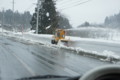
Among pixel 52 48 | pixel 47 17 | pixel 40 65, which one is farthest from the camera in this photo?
pixel 47 17

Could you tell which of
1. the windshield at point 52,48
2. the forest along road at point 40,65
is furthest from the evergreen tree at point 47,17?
the forest along road at point 40,65

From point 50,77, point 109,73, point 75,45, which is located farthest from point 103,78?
point 75,45

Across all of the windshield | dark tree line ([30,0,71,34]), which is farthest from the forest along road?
dark tree line ([30,0,71,34])

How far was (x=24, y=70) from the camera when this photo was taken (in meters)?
9.70

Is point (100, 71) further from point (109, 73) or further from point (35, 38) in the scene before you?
point (35, 38)

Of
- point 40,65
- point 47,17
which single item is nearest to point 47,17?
point 47,17

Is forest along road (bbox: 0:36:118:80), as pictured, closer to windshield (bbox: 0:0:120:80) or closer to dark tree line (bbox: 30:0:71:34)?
windshield (bbox: 0:0:120:80)

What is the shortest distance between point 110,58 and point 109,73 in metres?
12.3

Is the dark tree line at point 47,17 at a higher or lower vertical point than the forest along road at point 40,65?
higher

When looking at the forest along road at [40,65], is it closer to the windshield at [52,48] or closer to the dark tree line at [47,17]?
the windshield at [52,48]

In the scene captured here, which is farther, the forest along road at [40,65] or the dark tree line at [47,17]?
the dark tree line at [47,17]

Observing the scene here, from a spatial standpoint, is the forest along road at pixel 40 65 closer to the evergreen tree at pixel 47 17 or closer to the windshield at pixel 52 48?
the windshield at pixel 52 48

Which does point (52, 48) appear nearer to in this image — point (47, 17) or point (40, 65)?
point (40, 65)

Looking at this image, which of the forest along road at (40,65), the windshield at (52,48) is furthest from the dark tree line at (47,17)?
the forest along road at (40,65)
